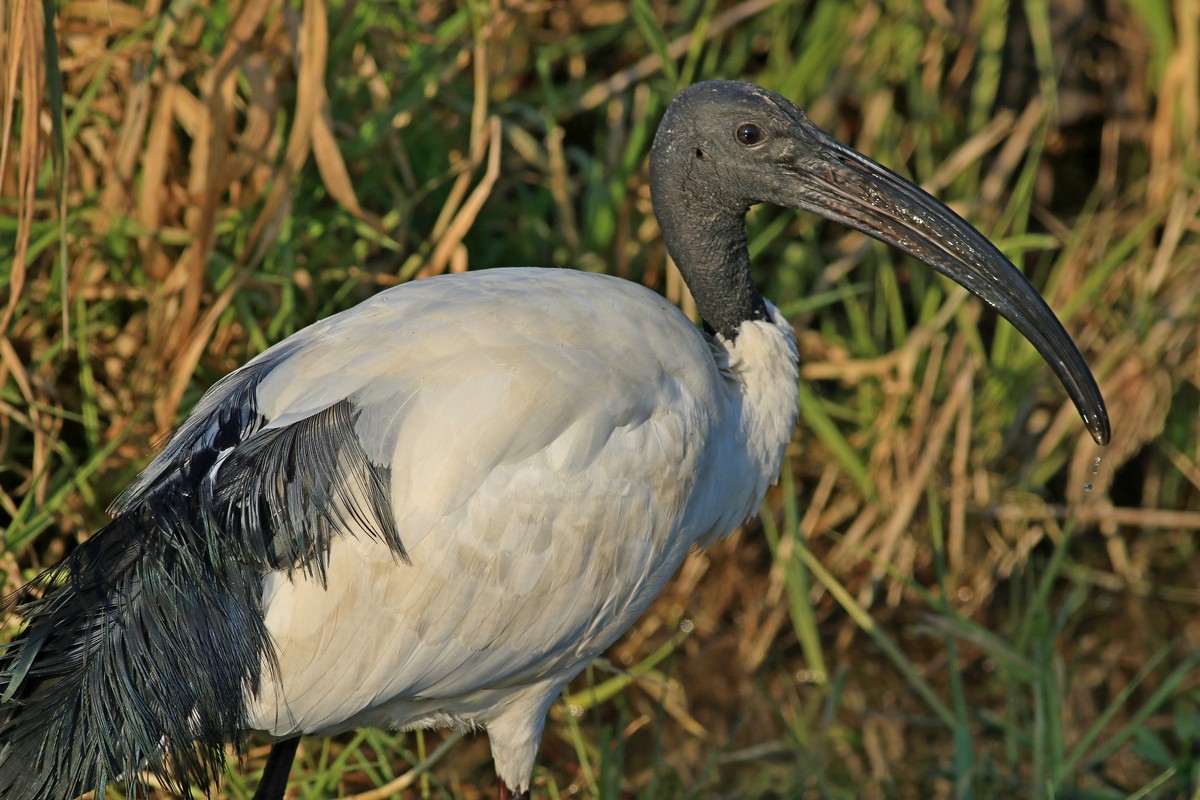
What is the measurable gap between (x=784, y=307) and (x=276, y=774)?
7.15 ft

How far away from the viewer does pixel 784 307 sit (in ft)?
15.1

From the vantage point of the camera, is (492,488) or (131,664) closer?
(131,664)

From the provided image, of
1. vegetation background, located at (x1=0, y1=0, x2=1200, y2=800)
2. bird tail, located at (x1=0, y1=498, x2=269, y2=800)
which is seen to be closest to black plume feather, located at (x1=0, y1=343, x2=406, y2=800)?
bird tail, located at (x1=0, y1=498, x2=269, y2=800)

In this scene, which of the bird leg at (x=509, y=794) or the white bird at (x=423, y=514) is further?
the bird leg at (x=509, y=794)

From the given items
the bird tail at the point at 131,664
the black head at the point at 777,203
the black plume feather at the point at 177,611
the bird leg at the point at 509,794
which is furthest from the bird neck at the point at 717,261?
the bird tail at the point at 131,664

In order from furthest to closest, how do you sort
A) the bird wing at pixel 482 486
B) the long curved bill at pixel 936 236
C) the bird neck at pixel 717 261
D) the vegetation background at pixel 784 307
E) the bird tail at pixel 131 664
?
the vegetation background at pixel 784 307
the bird neck at pixel 717 261
the long curved bill at pixel 936 236
the bird wing at pixel 482 486
the bird tail at pixel 131 664

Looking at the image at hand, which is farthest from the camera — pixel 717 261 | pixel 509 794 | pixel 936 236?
pixel 717 261

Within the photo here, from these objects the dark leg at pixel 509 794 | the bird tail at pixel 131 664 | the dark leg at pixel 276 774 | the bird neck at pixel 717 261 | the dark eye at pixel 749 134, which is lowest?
the dark leg at pixel 509 794

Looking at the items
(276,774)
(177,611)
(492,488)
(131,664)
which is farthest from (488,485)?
(276,774)

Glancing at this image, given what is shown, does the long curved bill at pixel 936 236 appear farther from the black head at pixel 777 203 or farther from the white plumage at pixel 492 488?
the white plumage at pixel 492 488

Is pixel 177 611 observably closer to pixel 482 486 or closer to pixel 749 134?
pixel 482 486

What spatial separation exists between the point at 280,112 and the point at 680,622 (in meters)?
1.89

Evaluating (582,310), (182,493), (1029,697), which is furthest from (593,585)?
(1029,697)

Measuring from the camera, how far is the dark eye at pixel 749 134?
3207 mm
